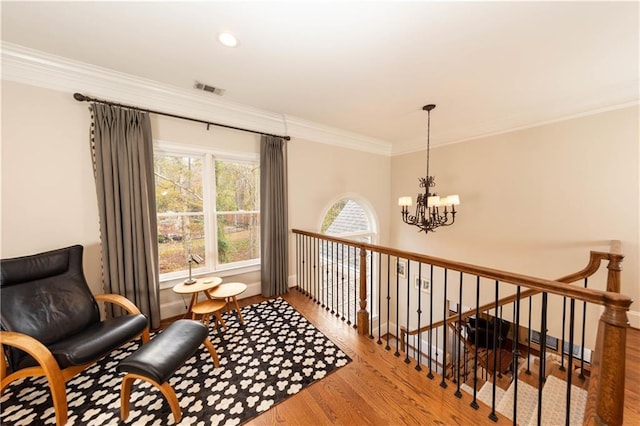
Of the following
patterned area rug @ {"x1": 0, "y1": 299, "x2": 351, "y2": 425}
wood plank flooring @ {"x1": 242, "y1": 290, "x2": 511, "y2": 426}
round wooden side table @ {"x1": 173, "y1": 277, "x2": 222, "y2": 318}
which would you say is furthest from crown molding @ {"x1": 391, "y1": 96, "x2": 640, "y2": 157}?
round wooden side table @ {"x1": 173, "y1": 277, "x2": 222, "y2": 318}

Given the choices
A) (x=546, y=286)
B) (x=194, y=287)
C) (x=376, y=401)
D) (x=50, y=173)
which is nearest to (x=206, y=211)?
(x=194, y=287)

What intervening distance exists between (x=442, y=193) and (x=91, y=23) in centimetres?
494

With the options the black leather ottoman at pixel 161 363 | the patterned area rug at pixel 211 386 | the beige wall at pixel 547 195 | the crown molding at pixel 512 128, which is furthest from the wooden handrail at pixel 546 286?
the crown molding at pixel 512 128

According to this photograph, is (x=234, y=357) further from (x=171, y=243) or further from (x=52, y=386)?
(x=171, y=243)

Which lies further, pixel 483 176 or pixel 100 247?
pixel 483 176

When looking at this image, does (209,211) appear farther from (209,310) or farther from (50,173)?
(50,173)

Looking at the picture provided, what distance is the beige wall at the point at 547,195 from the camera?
278 centimetres

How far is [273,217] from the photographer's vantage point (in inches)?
139

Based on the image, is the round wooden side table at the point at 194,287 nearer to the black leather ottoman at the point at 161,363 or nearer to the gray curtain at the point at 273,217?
the black leather ottoman at the point at 161,363

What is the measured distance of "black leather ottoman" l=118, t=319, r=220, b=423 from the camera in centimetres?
153

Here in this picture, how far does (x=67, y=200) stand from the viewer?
2.37m

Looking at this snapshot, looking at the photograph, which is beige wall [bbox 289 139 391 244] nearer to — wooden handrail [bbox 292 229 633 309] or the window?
the window

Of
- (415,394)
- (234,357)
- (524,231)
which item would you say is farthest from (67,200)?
(524,231)

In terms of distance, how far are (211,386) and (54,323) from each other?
136cm
